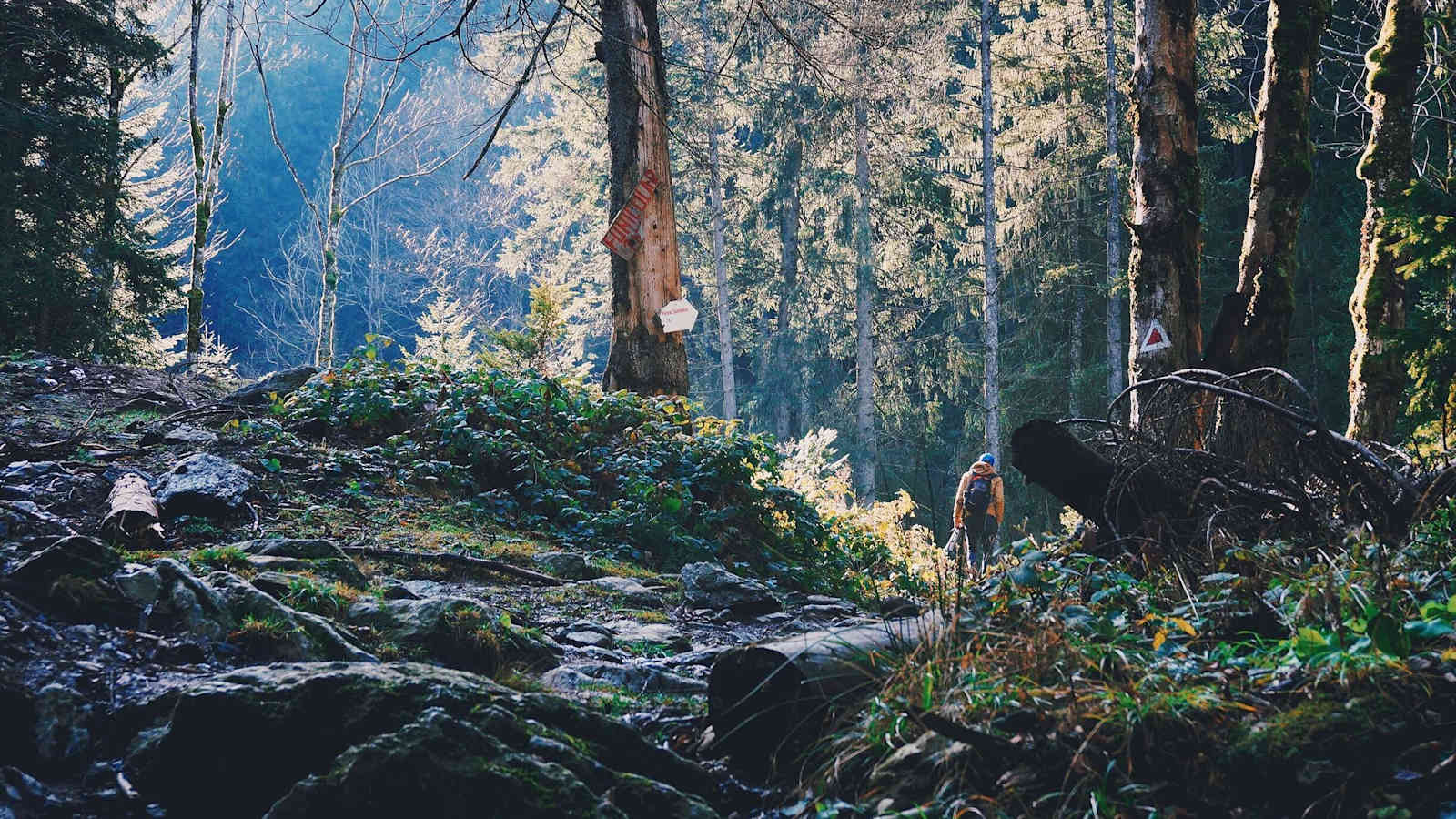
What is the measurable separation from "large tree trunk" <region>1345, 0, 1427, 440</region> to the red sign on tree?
644cm

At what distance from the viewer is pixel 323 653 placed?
Answer: 3398 millimetres

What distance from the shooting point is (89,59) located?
13.1 metres

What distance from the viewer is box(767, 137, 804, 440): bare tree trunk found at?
28578mm

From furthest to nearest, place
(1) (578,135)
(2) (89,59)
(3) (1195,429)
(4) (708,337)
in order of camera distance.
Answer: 1. (4) (708,337)
2. (1) (578,135)
3. (2) (89,59)
4. (3) (1195,429)

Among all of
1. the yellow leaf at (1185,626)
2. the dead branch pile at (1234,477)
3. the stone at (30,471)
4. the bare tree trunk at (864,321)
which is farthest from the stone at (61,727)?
the bare tree trunk at (864,321)

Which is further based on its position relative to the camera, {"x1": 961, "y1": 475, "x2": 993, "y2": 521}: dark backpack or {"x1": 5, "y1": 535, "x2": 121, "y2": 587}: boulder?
{"x1": 961, "y1": 475, "x2": 993, "y2": 521}: dark backpack

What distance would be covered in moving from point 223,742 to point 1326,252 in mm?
23933

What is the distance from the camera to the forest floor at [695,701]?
2160 mm

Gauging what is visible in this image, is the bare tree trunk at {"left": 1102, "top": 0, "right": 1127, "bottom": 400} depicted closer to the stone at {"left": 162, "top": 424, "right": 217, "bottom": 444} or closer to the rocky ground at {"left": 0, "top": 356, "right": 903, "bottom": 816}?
the rocky ground at {"left": 0, "top": 356, "right": 903, "bottom": 816}

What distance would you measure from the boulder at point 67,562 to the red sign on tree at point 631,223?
6.58m

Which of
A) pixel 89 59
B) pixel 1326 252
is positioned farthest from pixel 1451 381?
pixel 1326 252

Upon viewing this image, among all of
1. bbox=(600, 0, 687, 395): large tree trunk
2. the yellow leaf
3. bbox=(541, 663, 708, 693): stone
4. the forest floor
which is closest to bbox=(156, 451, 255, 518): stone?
the forest floor

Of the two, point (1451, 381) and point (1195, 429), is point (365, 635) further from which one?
point (1451, 381)

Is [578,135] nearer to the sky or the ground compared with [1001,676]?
nearer to the sky
